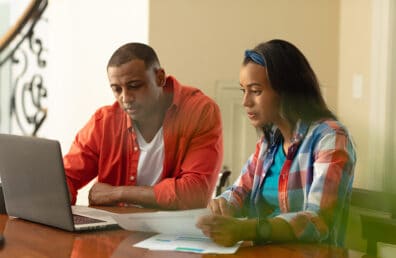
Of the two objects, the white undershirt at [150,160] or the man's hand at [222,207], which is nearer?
the man's hand at [222,207]

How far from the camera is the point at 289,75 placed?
4.15 feet

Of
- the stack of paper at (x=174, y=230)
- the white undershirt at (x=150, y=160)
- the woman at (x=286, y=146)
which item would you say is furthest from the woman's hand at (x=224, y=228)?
the white undershirt at (x=150, y=160)

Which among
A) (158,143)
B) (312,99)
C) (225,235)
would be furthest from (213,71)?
(225,235)

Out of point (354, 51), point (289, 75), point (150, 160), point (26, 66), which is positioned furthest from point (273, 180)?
point (26, 66)

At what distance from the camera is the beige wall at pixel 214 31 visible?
1.79m

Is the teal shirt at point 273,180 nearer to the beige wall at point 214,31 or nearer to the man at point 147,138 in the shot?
the man at point 147,138

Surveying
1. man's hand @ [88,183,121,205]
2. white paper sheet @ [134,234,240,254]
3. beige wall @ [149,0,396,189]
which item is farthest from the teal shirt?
man's hand @ [88,183,121,205]

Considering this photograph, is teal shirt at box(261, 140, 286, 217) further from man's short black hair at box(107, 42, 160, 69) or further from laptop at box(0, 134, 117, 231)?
man's short black hair at box(107, 42, 160, 69)

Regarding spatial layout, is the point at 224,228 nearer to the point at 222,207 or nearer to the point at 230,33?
the point at 222,207

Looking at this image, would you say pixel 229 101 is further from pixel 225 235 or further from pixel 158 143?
pixel 225 235

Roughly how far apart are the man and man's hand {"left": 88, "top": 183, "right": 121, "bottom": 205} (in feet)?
0.28

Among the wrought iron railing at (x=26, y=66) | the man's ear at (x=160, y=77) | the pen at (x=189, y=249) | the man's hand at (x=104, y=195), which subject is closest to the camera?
the pen at (x=189, y=249)

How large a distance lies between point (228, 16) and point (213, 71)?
203mm

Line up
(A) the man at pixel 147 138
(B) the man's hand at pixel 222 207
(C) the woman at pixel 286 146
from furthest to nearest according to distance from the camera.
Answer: (A) the man at pixel 147 138 → (B) the man's hand at pixel 222 207 → (C) the woman at pixel 286 146
